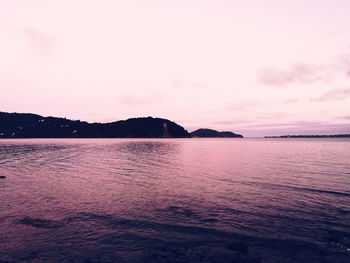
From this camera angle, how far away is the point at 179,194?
77.6 feet

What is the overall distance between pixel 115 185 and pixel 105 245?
49.3 feet

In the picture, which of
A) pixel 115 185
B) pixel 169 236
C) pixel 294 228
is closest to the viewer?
pixel 169 236

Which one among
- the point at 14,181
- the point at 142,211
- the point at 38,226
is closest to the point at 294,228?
the point at 142,211

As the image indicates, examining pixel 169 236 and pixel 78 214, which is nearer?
pixel 169 236

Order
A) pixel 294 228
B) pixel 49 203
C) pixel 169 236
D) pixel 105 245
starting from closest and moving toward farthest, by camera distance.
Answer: pixel 105 245
pixel 169 236
pixel 294 228
pixel 49 203

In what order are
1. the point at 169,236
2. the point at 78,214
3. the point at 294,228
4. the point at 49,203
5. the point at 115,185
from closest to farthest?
the point at 169,236 → the point at 294,228 → the point at 78,214 → the point at 49,203 → the point at 115,185

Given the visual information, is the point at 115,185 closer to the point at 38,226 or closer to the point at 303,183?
the point at 38,226

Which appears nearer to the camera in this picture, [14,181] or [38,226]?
[38,226]

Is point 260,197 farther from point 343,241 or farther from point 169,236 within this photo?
point 169,236

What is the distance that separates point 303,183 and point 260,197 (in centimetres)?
961

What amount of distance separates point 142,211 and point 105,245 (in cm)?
570

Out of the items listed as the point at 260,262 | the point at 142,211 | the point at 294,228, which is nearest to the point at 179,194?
the point at 142,211

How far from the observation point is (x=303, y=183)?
28797 millimetres

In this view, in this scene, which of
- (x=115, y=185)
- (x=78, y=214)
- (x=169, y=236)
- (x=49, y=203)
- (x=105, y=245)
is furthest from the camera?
(x=115, y=185)
